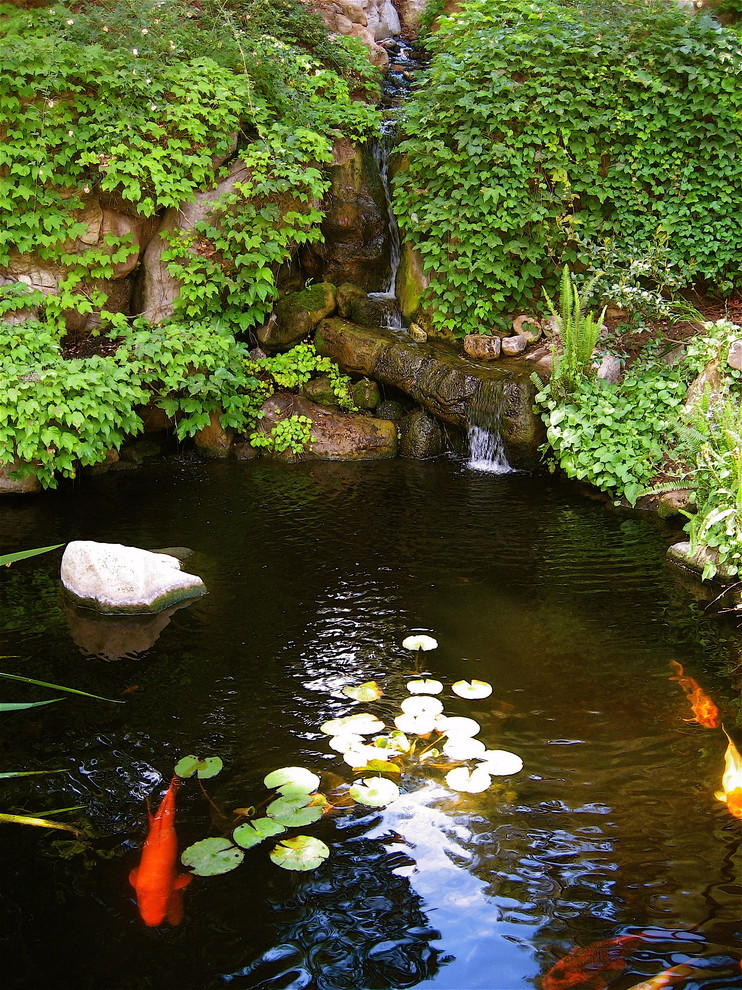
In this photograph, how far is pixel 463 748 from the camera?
3902 mm

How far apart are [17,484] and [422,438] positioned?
177 inches

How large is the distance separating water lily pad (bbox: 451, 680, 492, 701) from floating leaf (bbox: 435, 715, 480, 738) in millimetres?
259

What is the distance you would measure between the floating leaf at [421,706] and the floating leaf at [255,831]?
3.42ft

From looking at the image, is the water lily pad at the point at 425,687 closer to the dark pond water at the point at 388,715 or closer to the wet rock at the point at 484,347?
the dark pond water at the point at 388,715

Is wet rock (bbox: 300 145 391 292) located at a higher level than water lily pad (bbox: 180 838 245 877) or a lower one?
higher

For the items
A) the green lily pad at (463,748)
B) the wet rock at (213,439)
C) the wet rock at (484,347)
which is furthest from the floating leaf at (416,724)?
the wet rock at (484,347)

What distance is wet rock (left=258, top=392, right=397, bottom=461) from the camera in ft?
29.3

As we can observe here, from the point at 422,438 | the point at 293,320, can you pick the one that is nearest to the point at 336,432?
the point at 422,438

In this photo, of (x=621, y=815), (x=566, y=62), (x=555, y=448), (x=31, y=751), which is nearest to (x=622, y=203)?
(x=566, y=62)

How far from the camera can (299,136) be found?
8.88 metres

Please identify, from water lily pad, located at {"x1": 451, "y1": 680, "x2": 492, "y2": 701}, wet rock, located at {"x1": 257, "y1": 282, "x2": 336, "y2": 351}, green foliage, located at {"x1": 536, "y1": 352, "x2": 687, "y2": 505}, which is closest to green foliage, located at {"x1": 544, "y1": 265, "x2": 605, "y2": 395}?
green foliage, located at {"x1": 536, "y1": 352, "x2": 687, "y2": 505}

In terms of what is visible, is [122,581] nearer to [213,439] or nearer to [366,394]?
[213,439]

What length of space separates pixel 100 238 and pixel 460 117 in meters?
4.56

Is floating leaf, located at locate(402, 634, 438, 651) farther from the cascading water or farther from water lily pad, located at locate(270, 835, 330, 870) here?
the cascading water
